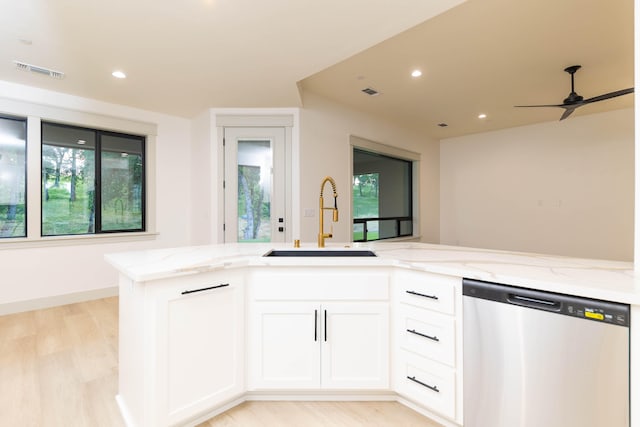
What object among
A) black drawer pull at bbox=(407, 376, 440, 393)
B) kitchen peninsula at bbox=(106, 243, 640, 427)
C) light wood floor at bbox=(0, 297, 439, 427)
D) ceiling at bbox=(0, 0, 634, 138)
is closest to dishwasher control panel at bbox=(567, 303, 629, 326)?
kitchen peninsula at bbox=(106, 243, 640, 427)

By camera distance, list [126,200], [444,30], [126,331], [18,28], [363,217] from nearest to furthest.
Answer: [126,331] → [18,28] → [444,30] → [126,200] → [363,217]

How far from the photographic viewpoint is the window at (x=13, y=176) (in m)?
3.39

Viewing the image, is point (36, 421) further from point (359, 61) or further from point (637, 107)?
point (359, 61)

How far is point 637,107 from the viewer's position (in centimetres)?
128

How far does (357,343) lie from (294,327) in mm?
363

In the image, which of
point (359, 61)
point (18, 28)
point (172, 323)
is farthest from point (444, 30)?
point (18, 28)

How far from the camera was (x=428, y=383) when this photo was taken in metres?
1.59

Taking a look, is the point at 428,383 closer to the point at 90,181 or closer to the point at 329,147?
the point at 329,147

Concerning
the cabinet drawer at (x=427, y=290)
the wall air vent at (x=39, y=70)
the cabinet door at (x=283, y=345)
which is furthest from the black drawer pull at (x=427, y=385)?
the wall air vent at (x=39, y=70)

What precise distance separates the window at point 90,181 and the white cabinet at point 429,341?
401 cm

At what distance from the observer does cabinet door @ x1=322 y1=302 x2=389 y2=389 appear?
1.72m

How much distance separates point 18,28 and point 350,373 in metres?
3.41

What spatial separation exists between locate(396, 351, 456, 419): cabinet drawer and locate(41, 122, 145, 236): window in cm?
410

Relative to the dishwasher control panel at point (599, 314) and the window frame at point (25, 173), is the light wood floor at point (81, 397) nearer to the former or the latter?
the dishwasher control panel at point (599, 314)
